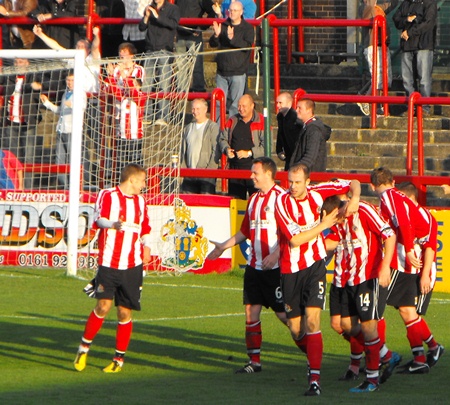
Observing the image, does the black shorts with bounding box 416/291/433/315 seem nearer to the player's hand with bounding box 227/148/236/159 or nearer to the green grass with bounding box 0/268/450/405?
the green grass with bounding box 0/268/450/405

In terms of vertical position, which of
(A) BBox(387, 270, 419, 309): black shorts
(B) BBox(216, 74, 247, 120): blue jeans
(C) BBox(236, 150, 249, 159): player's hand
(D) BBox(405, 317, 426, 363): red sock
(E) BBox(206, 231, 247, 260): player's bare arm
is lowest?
(D) BBox(405, 317, 426, 363): red sock

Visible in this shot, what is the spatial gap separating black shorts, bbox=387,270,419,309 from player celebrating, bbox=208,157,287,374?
38.4 inches

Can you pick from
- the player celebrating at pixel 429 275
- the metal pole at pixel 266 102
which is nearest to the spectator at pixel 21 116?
the metal pole at pixel 266 102

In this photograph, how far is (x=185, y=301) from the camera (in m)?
13.5

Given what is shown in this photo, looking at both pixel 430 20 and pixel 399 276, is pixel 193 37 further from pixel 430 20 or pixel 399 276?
pixel 399 276

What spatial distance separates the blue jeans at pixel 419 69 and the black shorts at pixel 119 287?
9.47 metres

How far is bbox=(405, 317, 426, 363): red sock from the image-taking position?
9648 mm

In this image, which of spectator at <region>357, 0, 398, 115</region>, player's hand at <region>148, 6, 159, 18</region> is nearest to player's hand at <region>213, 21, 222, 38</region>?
player's hand at <region>148, 6, 159, 18</region>

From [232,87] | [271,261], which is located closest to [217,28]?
[232,87]

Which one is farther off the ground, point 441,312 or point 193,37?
point 193,37

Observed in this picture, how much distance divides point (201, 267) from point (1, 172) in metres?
3.21

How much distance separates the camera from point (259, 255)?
9.61 m

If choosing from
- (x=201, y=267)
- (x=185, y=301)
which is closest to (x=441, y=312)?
(x=185, y=301)

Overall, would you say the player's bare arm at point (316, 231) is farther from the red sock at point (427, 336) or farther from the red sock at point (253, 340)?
the red sock at point (427, 336)
